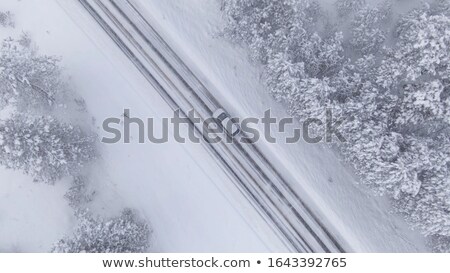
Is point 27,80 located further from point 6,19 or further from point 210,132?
point 210,132

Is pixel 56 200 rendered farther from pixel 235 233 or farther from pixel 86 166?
pixel 235 233

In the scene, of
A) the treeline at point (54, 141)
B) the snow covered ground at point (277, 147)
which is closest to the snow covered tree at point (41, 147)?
the treeline at point (54, 141)

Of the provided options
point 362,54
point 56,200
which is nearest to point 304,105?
point 362,54

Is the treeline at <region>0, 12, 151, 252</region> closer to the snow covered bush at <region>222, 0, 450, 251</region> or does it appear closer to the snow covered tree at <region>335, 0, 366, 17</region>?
the snow covered bush at <region>222, 0, 450, 251</region>

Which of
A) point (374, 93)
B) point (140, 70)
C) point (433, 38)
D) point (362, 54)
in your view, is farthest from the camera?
point (140, 70)

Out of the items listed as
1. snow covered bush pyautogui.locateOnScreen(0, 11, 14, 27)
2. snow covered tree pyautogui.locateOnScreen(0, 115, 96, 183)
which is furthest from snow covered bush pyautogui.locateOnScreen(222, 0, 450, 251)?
snow covered bush pyautogui.locateOnScreen(0, 11, 14, 27)

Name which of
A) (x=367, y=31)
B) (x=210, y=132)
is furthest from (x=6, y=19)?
(x=367, y=31)
